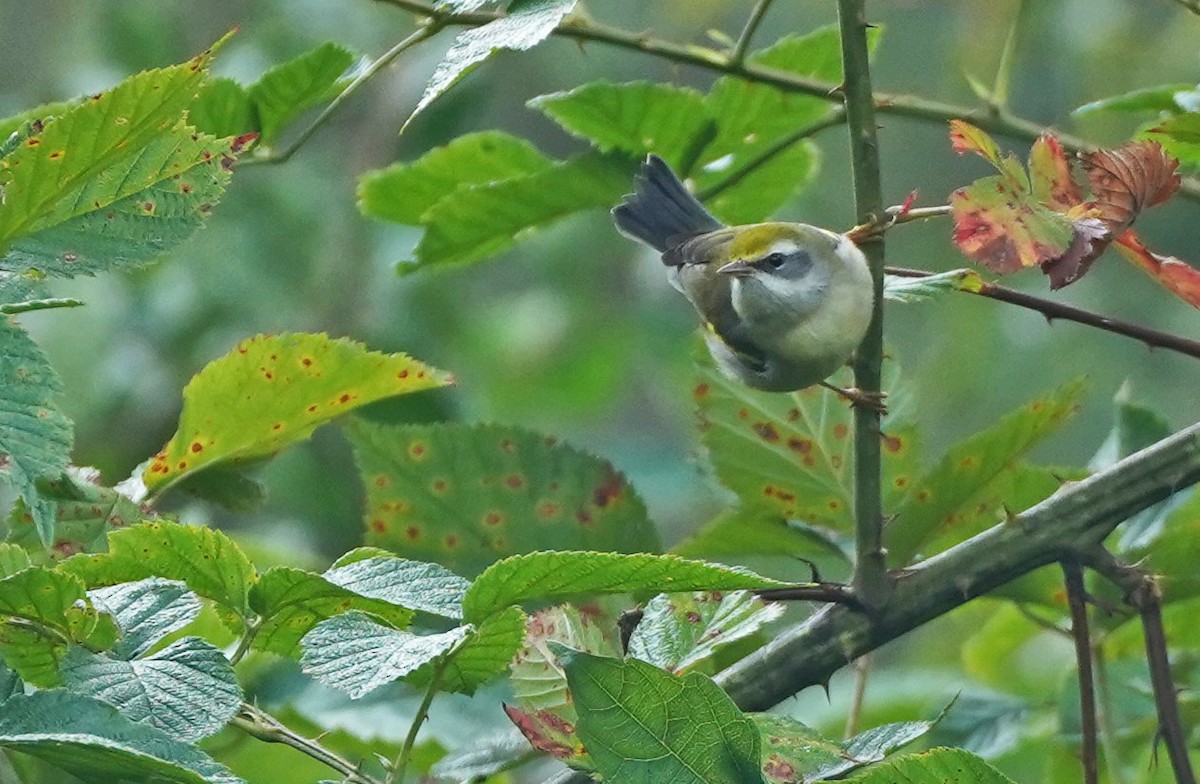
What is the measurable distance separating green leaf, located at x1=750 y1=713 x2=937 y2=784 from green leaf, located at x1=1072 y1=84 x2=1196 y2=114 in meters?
0.57

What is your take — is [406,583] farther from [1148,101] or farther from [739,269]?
[739,269]

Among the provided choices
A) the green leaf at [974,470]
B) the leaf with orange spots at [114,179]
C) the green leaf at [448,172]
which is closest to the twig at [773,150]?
the green leaf at [448,172]

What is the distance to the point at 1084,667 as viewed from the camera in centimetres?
76

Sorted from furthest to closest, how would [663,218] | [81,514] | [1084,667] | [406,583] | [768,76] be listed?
[663,218] < [768,76] < [81,514] < [1084,667] < [406,583]

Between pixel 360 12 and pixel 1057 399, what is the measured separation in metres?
2.79

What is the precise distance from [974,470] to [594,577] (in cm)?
46

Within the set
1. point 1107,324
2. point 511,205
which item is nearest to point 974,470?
point 1107,324

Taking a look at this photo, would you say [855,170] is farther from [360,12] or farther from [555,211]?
[360,12]

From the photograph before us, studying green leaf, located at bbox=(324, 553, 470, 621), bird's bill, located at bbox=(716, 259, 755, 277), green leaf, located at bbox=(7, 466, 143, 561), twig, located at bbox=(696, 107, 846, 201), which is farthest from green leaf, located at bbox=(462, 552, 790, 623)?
bird's bill, located at bbox=(716, 259, 755, 277)

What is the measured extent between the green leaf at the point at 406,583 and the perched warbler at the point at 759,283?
495 mm

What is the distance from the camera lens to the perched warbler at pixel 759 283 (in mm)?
1288

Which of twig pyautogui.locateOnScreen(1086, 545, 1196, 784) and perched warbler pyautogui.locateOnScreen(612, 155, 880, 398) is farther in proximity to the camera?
perched warbler pyautogui.locateOnScreen(612, 155, 880, 398)

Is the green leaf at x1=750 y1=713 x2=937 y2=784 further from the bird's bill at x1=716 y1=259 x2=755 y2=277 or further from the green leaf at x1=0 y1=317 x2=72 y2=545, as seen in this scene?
the bird's bill at x1=716 y1=259 x2=755 y2=277

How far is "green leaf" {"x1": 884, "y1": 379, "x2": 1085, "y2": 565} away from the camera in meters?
1.00
